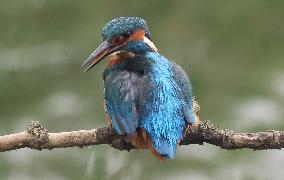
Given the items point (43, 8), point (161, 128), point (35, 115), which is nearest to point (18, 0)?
point (43, 8)

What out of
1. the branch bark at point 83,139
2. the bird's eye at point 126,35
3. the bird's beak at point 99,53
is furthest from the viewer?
the bird's eye at point 126,35

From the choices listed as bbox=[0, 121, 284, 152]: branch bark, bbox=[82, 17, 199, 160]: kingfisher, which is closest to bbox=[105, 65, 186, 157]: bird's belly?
bbox=[82, 17, 199, 160]: kingfisher

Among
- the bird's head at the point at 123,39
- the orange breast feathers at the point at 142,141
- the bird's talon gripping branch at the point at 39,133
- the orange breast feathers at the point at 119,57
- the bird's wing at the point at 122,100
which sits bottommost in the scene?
the orange breast feathers at the point at 142,141

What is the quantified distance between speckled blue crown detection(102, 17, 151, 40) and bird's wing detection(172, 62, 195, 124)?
9.7 inches

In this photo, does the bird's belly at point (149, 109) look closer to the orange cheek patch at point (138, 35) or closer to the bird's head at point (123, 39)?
the bird's head at point (123, 39)

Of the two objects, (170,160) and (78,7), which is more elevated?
(78,7)

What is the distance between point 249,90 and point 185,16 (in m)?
0.46

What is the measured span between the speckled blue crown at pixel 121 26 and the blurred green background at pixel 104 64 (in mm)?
140

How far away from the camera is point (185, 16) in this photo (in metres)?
3.93

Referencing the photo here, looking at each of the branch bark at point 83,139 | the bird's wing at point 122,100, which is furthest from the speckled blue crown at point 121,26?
the branch bark at point 83,139

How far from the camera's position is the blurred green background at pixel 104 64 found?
11.4 ft

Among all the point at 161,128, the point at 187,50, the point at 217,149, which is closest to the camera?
the point at 161,128

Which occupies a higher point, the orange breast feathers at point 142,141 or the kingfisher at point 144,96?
the kingfisher at point 144,96

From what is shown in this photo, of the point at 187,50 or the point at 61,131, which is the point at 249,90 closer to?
the point at 187,50
